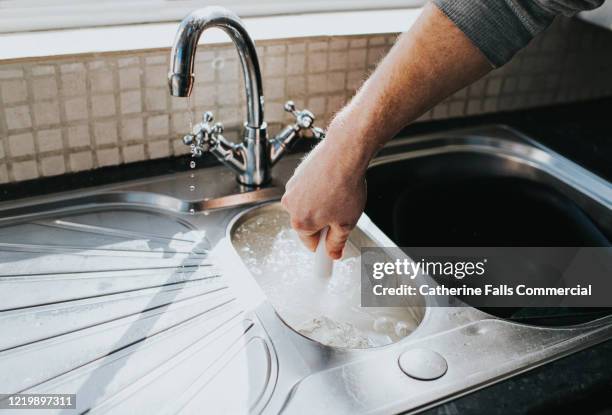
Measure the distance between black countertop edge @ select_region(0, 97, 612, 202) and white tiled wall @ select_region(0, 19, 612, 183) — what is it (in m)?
0.02

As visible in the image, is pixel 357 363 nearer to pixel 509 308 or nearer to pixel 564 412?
pixel 564 412

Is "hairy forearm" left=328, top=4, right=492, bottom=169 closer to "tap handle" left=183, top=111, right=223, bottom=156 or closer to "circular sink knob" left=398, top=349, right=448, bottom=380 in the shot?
"circular sink knob" left=398, top=349, right=448, bottom=380

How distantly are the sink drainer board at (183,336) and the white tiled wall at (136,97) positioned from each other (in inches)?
4.3

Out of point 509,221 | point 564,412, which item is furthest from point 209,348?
point 509,221

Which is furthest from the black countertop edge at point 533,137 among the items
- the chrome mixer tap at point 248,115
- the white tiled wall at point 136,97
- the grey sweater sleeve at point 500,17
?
the grey sweater sleeve at point 500,17

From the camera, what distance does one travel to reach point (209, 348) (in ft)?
2.66

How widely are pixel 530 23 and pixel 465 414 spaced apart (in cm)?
45

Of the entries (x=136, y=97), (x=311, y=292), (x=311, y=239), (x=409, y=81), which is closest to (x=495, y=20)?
(x=409, y=81)

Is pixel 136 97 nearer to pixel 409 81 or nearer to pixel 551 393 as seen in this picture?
pixel 409 81

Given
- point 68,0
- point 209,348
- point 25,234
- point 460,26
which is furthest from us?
point 68,0

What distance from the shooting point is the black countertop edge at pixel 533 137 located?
3.67 ft

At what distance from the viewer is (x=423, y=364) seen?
778 mm

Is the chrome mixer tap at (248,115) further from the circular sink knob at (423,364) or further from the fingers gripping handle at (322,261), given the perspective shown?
the circular sink knob at (423,364)

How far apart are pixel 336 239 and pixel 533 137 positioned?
742 mm
